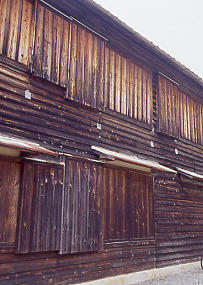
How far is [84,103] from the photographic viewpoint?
708 centimetres

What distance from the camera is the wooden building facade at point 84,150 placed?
18.3 feet

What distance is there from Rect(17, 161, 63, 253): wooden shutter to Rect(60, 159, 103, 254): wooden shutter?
0.22 metres

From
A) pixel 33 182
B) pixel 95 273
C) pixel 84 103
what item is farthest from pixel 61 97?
pixel 95 273

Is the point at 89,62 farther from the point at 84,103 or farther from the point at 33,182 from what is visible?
the point at 33,182

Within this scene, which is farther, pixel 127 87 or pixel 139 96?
pixel 139 96

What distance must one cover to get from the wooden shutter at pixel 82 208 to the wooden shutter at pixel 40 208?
0.22m

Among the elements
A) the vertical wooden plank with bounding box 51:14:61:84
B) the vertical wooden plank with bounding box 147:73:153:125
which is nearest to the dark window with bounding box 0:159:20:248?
the vertical wooden plank with bounding box 51:14:61:84

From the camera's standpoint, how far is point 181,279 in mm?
8266

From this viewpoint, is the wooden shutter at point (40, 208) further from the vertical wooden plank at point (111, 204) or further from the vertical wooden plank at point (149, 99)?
the vertical wooden plank at point (149, 99)

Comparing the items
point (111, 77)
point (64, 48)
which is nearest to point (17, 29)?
point (64, 48)

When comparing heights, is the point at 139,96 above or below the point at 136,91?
below

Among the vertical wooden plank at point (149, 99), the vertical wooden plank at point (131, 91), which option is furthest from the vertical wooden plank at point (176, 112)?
the vertical wooden plank at point (131, 91)

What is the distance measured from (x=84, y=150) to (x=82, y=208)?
1.29 m

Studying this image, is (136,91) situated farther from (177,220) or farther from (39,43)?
(177,220)
